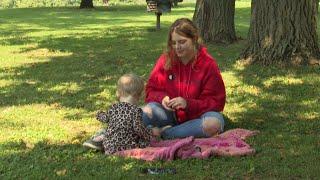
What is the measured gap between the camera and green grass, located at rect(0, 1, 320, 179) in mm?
5059

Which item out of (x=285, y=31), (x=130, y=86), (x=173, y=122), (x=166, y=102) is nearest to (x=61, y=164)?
(x=130, y=86)

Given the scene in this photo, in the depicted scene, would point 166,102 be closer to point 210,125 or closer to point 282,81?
point 210,125

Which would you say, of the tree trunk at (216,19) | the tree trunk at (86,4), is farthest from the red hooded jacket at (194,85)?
the tree trunk at (86,4)

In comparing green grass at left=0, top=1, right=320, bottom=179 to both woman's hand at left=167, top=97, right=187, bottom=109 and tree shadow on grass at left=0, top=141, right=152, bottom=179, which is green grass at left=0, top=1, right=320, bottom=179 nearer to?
tree shadow on grass at left=0, top=141, right=152, bottom=179

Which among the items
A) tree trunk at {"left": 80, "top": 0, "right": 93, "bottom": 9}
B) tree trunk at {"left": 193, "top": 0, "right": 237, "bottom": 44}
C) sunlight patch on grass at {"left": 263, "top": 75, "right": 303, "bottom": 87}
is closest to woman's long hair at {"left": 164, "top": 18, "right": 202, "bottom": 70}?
sunlight patch on grass at {"left": 263, "top": 75, "right": 303, "bottom": 87}

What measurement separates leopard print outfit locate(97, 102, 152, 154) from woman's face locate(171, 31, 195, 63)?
2.65 ft

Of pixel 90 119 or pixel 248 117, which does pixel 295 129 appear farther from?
pixel 90 119

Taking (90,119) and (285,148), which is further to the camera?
(90,119)

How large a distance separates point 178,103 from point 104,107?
6.78 feet

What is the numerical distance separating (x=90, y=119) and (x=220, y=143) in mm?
1929

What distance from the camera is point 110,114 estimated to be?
213 inches

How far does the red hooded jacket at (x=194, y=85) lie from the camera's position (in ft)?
19.7

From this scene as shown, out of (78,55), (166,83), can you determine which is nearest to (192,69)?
(166,83)

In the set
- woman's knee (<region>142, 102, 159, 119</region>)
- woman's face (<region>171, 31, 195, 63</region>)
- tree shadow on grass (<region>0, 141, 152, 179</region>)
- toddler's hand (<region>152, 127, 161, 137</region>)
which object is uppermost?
woman's face (<region>171, 31, 195, 63</region>)
